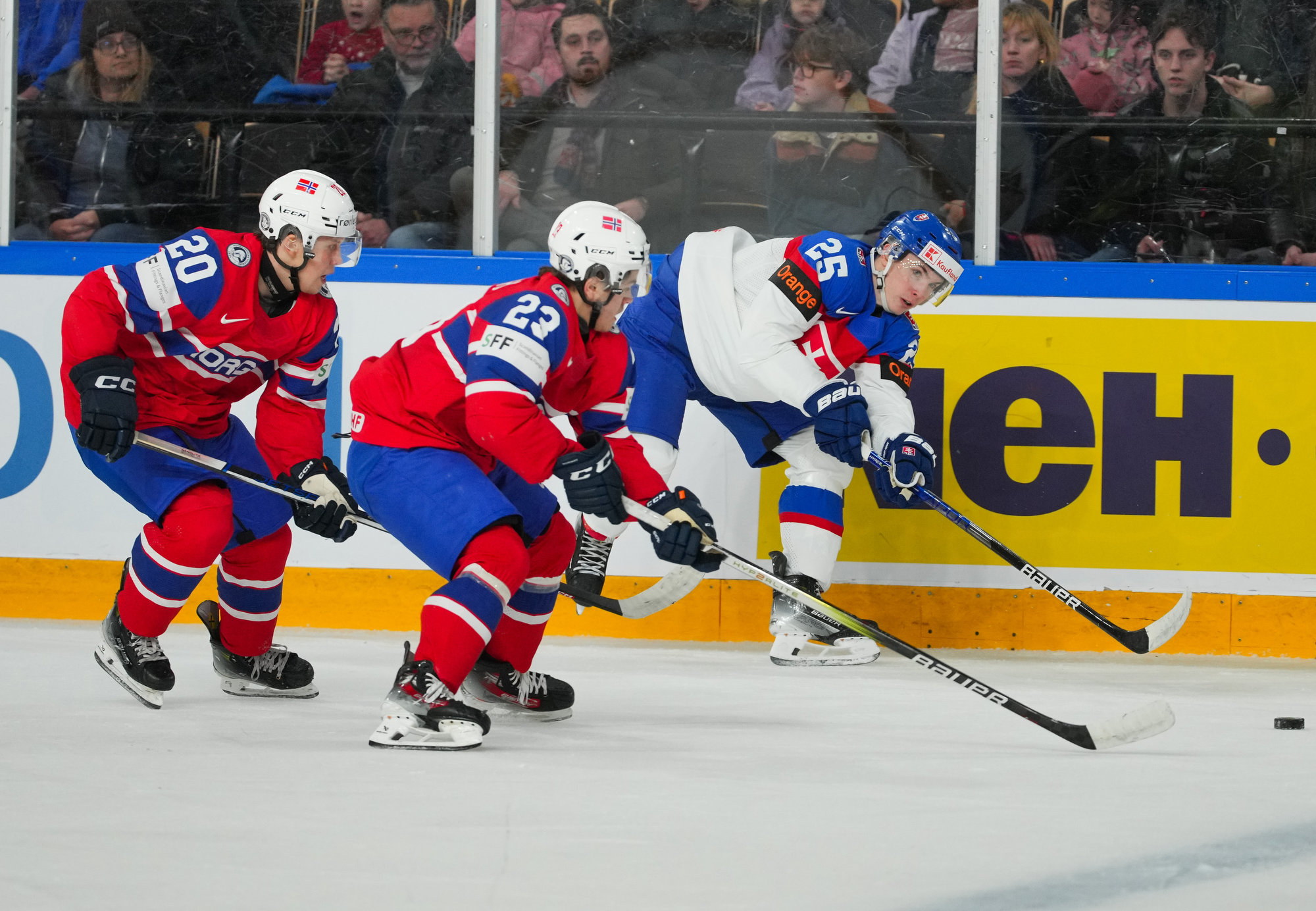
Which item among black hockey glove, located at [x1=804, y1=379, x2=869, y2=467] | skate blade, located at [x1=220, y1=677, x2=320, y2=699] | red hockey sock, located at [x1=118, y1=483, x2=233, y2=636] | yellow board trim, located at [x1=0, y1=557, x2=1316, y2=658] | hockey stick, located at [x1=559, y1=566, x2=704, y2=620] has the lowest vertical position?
yellow board trim, located at [x1=0, y1=557, x2=1316, y2=658]

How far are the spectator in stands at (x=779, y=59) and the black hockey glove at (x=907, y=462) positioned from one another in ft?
3.87

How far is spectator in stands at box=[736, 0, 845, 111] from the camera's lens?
3.96 metres

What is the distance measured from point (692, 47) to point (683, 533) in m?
2.00

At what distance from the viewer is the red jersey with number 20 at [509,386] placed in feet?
7.77

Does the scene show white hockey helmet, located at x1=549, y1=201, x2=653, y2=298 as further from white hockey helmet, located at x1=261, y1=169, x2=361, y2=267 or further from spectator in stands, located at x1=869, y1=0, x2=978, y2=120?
spectator in stands, located at x1=869, y1=0, x2=978, y2=120

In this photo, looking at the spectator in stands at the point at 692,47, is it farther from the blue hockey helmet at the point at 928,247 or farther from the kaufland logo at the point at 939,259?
the kaufland logo at the point at 939,259

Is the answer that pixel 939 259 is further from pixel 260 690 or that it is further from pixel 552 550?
pixel 260 690

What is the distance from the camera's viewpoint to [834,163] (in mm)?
3996

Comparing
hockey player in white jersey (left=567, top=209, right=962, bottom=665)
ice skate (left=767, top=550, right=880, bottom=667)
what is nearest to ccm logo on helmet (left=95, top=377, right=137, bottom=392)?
hockey player in white jersey (left=567, top=209, right=962, bottom=665)

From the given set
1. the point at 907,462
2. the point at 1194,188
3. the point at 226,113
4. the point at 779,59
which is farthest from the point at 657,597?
the point at 226,113

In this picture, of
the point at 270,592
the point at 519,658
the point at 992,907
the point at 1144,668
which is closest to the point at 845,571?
the point at 1144,668

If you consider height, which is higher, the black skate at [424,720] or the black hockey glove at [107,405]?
the black hockey glove at [107,405]

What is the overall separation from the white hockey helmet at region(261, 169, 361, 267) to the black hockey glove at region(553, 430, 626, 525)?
2.72 feet

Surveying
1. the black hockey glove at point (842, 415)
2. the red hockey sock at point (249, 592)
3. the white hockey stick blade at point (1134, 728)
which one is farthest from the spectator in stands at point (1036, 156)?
the red hockey sock at point (249, 592)
